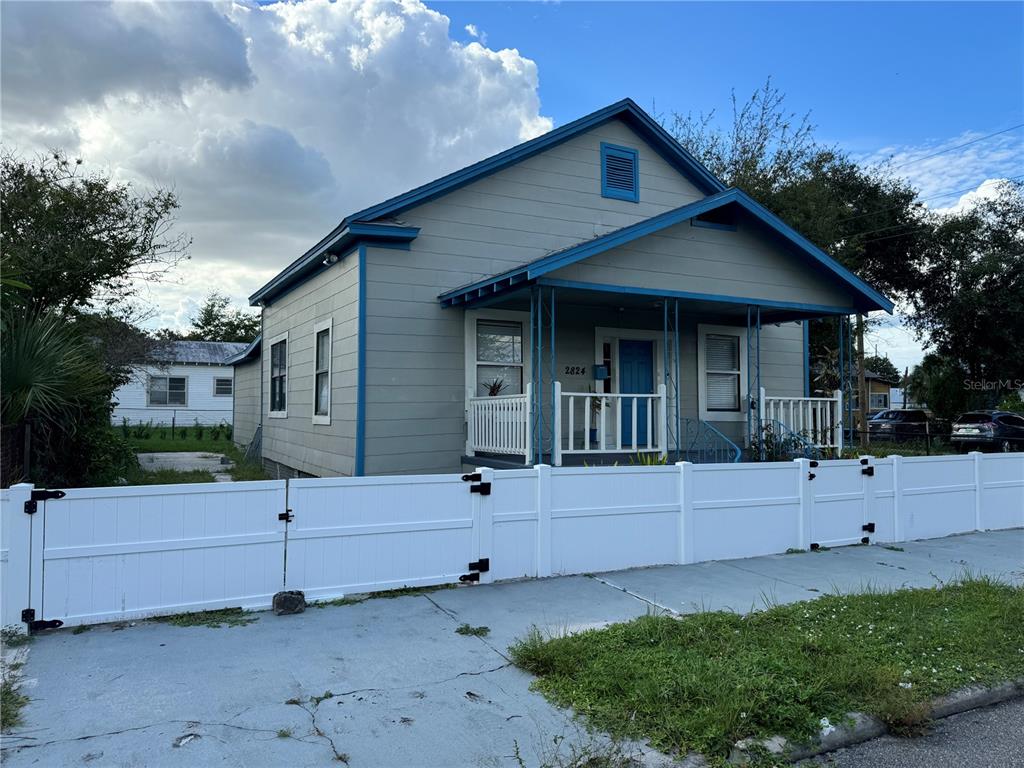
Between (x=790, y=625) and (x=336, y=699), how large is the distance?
3.32 m

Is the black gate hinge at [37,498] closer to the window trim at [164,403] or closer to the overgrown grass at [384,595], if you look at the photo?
the overgrown grass at [384,595]

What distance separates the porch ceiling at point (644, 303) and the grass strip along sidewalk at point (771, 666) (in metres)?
5.06

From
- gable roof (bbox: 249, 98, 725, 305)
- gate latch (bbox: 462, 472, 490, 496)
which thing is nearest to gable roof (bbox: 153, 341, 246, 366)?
gable roof (bbox: 249, 98, 725, 305)

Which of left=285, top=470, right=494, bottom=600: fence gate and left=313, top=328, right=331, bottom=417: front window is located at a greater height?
left=313, top=328, right=331, bottom=417: front window

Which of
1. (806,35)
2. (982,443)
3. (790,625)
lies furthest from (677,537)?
(982,443)

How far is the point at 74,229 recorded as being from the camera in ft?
48.8

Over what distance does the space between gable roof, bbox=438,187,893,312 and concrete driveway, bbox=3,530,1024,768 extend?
390 cm

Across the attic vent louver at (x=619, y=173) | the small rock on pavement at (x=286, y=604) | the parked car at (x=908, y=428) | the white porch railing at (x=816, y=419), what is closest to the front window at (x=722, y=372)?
the white porch railing at (x=816, y=419)

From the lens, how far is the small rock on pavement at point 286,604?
574 centimetres

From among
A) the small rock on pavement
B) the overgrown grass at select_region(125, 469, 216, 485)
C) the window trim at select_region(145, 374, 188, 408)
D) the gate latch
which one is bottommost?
the small rock on pavement

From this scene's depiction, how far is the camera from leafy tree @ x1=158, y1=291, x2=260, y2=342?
53188 mm

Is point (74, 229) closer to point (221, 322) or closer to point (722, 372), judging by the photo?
point (722, 372)

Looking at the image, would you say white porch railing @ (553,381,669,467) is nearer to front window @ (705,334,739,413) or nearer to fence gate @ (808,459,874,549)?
front window @ (705,334,739,413)

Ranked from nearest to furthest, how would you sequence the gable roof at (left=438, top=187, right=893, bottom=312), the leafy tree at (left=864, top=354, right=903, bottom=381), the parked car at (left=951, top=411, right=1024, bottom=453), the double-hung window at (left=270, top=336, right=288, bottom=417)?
the gable roof at (left=438, top=187, right=893, bottom=312) → the double-hung window at (left=270, top=336, right=288, bottom=417) → the parked car at (left=951, top=411, right=1024, bottom=453) → the leafy tree at (left=864, top=354, right=903, bottom=381)
